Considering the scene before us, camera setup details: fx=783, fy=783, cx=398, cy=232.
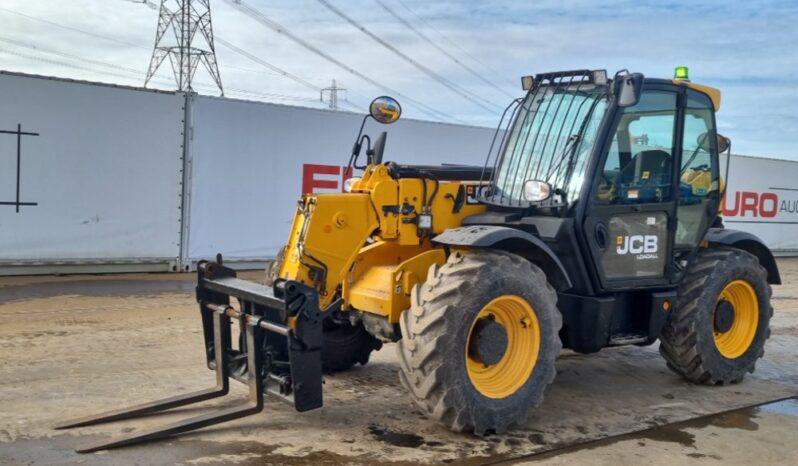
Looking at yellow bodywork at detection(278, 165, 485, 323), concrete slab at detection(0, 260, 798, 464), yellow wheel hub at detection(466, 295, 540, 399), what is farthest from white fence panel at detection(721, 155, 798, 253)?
yellow wheel hub at detection(466, 295, 540, 399)

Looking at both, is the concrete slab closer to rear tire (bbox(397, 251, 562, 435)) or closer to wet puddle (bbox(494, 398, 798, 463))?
wet puddle (bbox(494, 398, 798, 463))

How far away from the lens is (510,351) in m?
4.98

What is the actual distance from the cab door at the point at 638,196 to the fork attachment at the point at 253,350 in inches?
84.0

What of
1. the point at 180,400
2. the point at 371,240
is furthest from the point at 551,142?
the point at 180,400

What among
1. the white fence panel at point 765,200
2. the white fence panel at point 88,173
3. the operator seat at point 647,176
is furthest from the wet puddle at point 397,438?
the white fence panel at point 765,200

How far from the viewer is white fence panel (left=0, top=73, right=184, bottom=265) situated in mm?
10609

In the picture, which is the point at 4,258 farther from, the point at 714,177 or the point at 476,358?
the point at 714,177

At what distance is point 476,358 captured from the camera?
4.84m

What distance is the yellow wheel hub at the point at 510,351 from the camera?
15.9ft

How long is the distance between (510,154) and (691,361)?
2113mm

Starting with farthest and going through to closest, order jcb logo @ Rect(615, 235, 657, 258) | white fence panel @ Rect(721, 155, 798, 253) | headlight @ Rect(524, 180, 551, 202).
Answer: white fence panel @ Rect(721, 155, 798, 253)
jcb logo @ Rect(615, 235, 657, 258)
headlight @ Rect(524, 180, 551, 202)

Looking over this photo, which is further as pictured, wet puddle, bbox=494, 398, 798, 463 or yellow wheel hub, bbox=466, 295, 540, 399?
yellow wheel hub, bbox=466, 295, 540, 399

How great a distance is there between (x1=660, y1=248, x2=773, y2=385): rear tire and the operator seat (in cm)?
76

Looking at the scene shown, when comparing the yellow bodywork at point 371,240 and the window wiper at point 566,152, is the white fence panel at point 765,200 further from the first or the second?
the yellow bodywork at point 371,240
